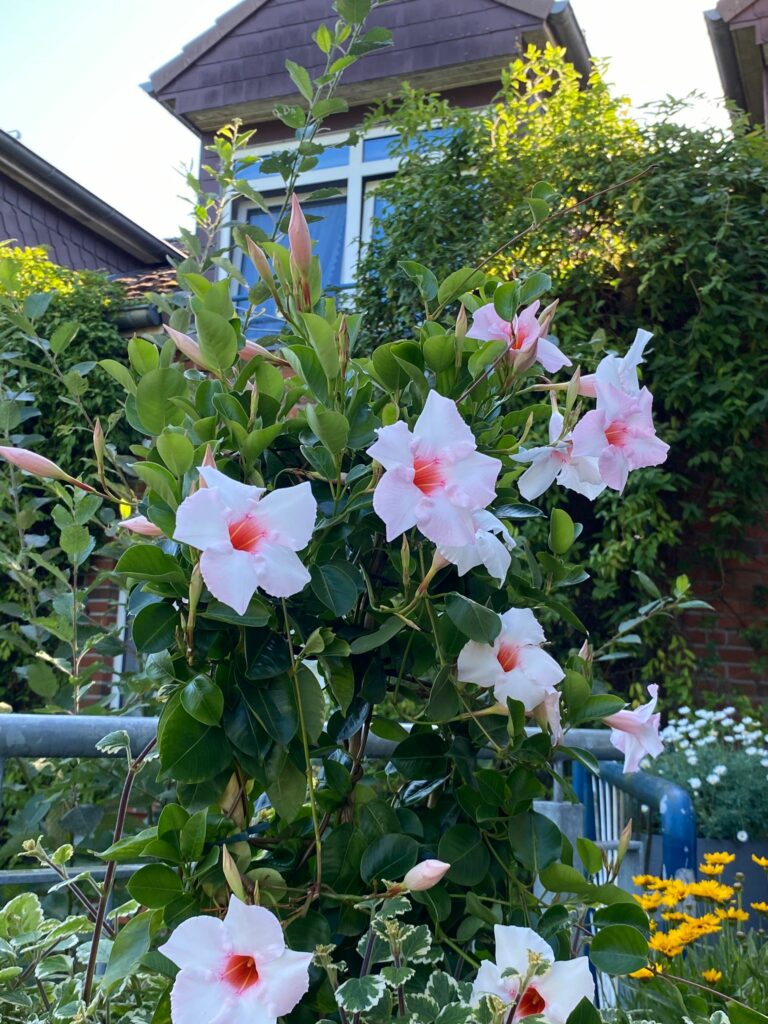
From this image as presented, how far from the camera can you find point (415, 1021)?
76 cm

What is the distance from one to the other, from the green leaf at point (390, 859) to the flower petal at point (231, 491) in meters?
0.34

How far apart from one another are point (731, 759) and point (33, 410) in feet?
8.39

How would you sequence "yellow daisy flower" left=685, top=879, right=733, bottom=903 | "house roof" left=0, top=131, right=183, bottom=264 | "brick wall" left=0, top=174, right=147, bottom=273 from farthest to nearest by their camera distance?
1. "brick wall" left=0, top=174, right=147, bottom=273
2. "house roof" left=0, top=131, right=183, bottom=264
3. "yellow daisy flower" left=685, top=879, right=733, bottom=903

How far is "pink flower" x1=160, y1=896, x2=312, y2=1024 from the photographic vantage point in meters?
0.70

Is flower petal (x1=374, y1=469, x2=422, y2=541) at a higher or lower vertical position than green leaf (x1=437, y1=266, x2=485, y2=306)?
lower

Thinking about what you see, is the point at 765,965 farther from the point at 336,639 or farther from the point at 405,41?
the point at 405,41

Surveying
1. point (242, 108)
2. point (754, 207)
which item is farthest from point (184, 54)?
point (754, 207)

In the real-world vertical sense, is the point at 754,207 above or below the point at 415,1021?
above

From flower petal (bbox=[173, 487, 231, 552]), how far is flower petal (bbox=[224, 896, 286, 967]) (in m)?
0.27

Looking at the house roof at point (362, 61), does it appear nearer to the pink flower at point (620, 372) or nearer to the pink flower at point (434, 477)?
the pink flower at point (620, 372)

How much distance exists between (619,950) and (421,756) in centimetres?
25

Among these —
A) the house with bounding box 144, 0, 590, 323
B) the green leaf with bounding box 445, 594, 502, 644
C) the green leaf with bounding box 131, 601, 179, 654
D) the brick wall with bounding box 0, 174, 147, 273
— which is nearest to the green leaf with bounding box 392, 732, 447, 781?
the green leaf with bounding box 445, 594, 502, 644

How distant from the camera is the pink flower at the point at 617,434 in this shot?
0.92 m

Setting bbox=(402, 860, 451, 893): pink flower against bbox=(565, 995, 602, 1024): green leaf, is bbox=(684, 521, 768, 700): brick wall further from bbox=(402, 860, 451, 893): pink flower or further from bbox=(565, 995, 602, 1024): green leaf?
bbox=(402, 860, 451, 893): pink flower
